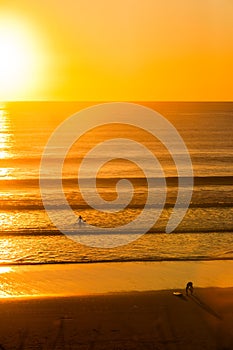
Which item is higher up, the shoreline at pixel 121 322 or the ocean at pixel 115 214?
the ocean at pixel 115 214

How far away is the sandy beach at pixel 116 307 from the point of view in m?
10.2

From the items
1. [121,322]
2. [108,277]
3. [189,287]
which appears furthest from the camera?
[108,277]

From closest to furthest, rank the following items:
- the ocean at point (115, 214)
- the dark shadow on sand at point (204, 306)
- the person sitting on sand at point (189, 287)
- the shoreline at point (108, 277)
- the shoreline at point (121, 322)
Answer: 1. the shoreline at point (121, 322)
2. the dark shadow on sand at point (204, 306)
3. the person sitting on sand at point (189, 287)
4. the shoreline at point (108, 277)
5. the ocean at point (115, 214)

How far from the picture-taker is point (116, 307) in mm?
12156

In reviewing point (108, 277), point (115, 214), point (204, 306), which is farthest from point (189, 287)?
point (115, 214)

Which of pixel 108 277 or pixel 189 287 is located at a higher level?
pixel 108 277

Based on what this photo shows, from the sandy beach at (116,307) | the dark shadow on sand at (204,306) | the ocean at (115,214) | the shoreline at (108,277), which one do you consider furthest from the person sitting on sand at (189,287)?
the ocean at (115,214)

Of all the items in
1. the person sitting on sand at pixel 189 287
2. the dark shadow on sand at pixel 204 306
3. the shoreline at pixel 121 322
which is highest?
the person sitting on sand at pixel 189 287

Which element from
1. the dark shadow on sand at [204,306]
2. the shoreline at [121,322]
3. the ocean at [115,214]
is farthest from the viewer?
the ocean at [115,214]

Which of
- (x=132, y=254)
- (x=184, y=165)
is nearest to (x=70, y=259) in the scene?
(x=132, y=254)

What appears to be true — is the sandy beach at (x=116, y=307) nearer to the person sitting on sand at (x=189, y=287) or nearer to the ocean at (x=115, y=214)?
the person sitting on sand at (x=189, y=287)

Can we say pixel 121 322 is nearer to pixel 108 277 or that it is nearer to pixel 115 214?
pixel 108 277

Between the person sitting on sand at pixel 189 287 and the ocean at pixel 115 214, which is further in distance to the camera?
the ocean at pixel 115 214

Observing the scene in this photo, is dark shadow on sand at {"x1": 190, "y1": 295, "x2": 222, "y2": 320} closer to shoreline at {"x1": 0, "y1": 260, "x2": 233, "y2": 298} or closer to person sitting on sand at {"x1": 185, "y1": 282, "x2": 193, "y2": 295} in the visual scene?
person sitting on sand at {"x1": 185, "y1": 282, "x2": 193, "y2": 295}
